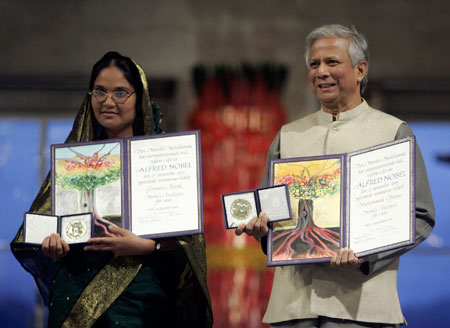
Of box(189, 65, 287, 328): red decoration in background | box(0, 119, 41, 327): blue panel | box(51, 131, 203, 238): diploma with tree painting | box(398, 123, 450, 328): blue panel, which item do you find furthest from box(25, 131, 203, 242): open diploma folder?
box(398, 123, 450, 328): blue panel

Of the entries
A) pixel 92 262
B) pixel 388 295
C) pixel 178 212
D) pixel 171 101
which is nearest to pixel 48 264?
pixel 92 262

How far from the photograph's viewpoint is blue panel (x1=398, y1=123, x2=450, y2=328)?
5.21m

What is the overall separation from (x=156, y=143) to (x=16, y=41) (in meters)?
3.23

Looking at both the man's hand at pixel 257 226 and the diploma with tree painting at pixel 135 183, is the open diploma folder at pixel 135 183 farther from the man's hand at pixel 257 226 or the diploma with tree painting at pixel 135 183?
the man's hand at pixel 257 226

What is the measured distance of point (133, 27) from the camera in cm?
546

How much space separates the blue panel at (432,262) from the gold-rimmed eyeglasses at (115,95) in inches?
121

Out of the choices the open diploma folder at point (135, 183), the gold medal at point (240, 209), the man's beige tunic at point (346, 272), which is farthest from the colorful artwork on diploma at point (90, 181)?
the man's beige tunic at point (346, 272)

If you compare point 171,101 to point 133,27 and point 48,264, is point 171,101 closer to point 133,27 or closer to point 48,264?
point 133,27

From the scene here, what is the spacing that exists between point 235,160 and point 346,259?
2.96 m

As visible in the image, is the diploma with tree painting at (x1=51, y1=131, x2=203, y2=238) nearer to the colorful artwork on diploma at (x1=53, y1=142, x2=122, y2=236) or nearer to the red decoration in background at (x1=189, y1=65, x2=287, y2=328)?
the colorful artwork on diploma at (x1=53, y1=142, x2=122, y2=236)

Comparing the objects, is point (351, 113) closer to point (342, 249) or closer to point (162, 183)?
point (342, 249)

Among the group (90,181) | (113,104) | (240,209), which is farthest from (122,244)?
(113,104)

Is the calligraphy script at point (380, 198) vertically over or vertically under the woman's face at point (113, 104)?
under

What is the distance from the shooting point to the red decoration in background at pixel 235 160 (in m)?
5.09
